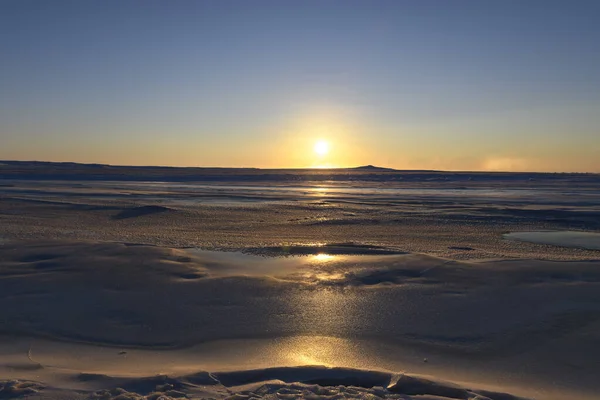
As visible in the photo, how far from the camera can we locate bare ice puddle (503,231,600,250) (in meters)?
13.3

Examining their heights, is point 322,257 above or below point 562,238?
below

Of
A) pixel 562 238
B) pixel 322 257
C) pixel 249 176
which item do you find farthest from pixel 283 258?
pixel 249 176

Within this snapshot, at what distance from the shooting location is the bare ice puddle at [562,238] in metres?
13.3

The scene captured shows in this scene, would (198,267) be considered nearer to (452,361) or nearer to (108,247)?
(108,247)

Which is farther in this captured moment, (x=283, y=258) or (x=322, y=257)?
(x=322, y=257)

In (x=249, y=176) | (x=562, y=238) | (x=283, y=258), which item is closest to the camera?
(x=283, y=258)

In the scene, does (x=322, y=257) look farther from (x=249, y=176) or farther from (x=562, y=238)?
(x=249, y=176)

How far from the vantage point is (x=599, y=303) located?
7895 millimetres

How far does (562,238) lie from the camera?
14477 mm

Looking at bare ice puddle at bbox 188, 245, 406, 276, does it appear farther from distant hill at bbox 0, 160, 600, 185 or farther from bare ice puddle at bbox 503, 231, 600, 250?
distant hill at bbox 0, 160, 600, 185

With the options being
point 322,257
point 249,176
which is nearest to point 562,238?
point 322,257

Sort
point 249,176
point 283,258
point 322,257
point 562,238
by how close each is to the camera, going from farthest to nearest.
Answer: point 249,176
point 562,238
point 322,257
point 283,258

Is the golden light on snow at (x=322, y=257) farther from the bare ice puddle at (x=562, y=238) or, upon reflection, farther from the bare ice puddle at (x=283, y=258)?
the bare ice puddle at (x=562, y=238)

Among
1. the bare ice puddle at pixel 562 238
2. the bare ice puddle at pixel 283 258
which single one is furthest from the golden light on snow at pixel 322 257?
the bare ice puddle at pixel 562 238
